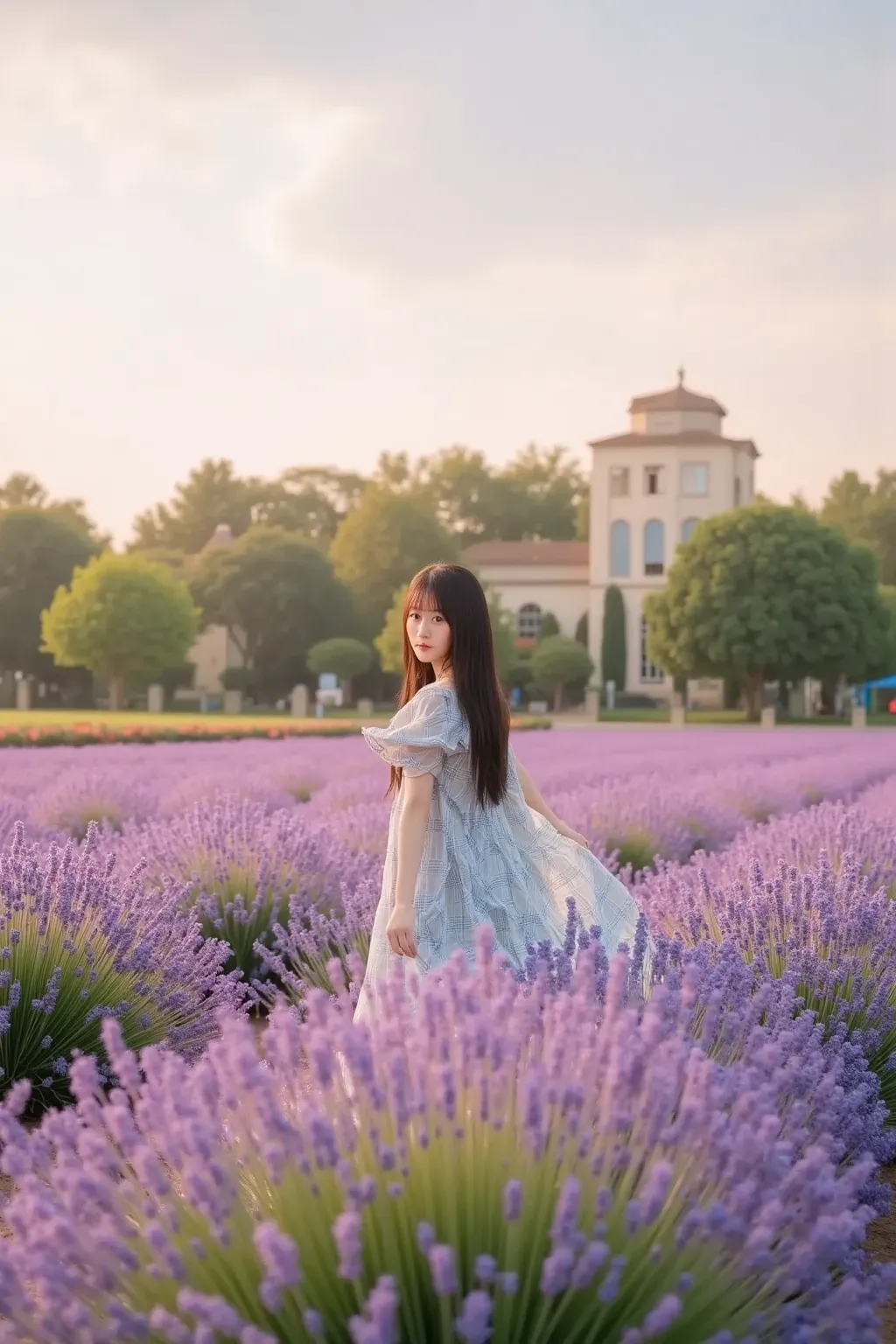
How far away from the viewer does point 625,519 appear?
71375 mm

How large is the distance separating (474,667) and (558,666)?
57.5 metres

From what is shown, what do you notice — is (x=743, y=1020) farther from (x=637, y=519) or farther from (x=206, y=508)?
(x=206, y=508)

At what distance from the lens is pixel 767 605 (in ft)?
170

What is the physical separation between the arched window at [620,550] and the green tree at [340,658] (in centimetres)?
1587

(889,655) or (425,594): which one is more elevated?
(889,655)

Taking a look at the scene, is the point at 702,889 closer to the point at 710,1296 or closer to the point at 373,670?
the point at 710,1296

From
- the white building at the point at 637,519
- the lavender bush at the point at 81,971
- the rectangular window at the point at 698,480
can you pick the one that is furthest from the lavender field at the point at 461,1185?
the rectangular window at the point at 698,480

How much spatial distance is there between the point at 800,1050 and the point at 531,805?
5.98 ft

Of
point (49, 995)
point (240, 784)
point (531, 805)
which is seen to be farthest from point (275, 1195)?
point (240, 784)

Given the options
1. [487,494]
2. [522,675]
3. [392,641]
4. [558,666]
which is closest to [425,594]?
[392,641]

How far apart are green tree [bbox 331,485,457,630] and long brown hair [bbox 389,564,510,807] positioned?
64196mm

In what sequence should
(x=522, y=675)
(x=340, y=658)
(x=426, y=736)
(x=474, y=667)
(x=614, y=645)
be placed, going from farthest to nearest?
(x=614, y=645) < (x=522, y=675) < (x=340, y=658) < (x=474, y=667) < (x=426, y=736)

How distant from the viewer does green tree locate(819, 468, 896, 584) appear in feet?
300

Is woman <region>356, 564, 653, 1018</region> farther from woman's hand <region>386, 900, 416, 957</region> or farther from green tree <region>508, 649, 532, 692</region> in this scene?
green tree <region>508, 649, 532, 692</region>
